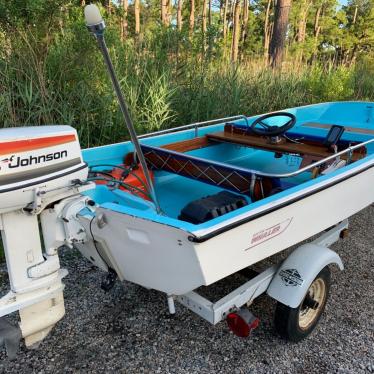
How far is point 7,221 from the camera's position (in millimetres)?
1606

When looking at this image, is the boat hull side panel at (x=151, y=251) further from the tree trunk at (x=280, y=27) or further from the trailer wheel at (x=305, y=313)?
the tree trunk at (x=280, y=27)

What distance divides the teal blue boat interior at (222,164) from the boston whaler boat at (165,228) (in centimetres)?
1

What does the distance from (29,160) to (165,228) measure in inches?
24.9

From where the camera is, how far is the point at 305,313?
227 cm

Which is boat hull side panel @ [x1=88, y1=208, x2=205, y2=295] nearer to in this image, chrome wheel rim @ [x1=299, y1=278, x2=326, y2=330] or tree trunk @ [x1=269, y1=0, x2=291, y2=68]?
chrome wheel rim @ [x1=299, y1=278, x2=326, y2=330]

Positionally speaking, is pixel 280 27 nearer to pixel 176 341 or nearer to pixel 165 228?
pixel 176 341

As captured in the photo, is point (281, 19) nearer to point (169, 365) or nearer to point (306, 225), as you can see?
point (306, 225)

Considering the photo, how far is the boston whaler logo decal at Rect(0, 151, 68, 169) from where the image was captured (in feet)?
5.03

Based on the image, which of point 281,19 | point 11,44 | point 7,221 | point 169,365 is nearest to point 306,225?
point 169,365

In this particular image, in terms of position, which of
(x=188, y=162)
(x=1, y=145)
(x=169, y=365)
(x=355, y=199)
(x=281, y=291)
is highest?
(x=1, y=145)

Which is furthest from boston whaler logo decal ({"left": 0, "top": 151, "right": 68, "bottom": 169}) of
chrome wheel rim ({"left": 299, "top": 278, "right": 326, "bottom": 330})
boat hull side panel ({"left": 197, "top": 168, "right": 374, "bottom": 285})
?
chrome wheel rim ({"left": 299, "top": 278, "right": 326, "bottom": 330})

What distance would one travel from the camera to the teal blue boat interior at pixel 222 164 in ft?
6.97

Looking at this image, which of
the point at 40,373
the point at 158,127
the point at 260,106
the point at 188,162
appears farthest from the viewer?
the point at 260,106

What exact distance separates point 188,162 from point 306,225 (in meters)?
0.87
